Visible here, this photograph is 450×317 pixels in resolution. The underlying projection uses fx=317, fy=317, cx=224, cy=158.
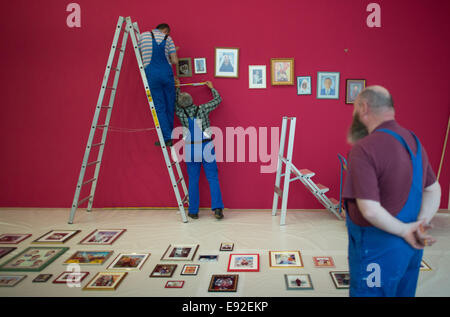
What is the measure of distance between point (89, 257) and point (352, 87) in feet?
11.2

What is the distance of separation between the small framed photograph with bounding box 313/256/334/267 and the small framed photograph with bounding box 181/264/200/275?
3.23ft

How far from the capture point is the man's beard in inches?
65.0

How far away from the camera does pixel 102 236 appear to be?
329cm

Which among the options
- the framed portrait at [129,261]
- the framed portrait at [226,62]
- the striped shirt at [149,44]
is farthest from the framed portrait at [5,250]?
the framed portrait at [226,62]

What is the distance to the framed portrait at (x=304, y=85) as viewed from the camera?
A: 12.7ft

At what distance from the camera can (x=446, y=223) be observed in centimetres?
361

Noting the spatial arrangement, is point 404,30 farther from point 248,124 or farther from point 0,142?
point 0,142

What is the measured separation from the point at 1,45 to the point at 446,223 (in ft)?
18.9

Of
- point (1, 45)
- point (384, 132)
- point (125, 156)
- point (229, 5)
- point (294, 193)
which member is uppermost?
point (229, 5)

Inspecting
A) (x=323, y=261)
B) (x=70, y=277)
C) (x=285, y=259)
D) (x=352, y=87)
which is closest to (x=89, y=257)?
(x=70, y=277)

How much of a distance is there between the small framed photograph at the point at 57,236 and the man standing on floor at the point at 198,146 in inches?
51.5

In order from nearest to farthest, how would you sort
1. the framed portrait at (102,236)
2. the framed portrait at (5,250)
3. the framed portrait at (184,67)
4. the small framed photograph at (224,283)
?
1. the small framed photograph at (224,283)
2. the framed portrait at (5,250)
3. the framed portrait at (102,236)
4. the framed portrait at (184,67)

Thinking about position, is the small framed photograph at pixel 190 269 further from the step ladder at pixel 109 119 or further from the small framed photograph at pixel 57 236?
the small framed photograph at pixel 57 236
